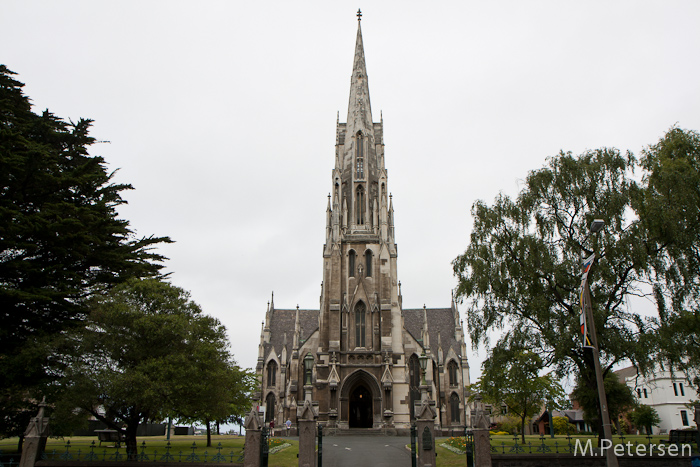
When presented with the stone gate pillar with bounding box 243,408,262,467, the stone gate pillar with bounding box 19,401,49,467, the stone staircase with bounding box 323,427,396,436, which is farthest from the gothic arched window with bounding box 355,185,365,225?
the stone gate pillar with bounding box 19,401,49,467

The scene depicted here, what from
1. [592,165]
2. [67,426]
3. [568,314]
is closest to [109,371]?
[67,426]

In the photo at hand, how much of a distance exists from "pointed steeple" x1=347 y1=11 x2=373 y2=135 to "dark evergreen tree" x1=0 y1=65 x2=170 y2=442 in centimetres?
2841

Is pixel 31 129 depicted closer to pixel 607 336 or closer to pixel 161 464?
pixel 161 464

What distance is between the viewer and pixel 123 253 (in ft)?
84.0

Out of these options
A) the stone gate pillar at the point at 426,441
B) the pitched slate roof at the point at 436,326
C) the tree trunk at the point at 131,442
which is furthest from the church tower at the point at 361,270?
the stone gate pillar at the point at 426,441

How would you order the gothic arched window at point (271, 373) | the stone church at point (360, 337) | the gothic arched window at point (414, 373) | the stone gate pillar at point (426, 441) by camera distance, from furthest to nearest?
the gothic arched window at point (271, 373) → the gothic arched window at point (414, 373) → the stone church at point (360, 337) → the stone gate pillar at point (426, 441)

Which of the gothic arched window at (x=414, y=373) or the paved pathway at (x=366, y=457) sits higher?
the gothic arched window at (x=414, y=373)

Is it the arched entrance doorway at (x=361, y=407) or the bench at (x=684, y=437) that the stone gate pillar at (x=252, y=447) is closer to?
the bench at (x=684, y=437)

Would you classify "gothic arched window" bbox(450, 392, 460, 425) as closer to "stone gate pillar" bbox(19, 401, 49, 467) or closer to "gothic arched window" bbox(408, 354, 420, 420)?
"gothic arched window" bbox(408, 354, 420, 420)

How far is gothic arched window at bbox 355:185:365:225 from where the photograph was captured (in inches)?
1825

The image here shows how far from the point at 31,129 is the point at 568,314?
92.3 feet

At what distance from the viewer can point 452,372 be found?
4803 centimetres

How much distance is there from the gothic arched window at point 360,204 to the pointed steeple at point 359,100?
6.69 metres

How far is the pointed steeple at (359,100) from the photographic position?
164 ft
